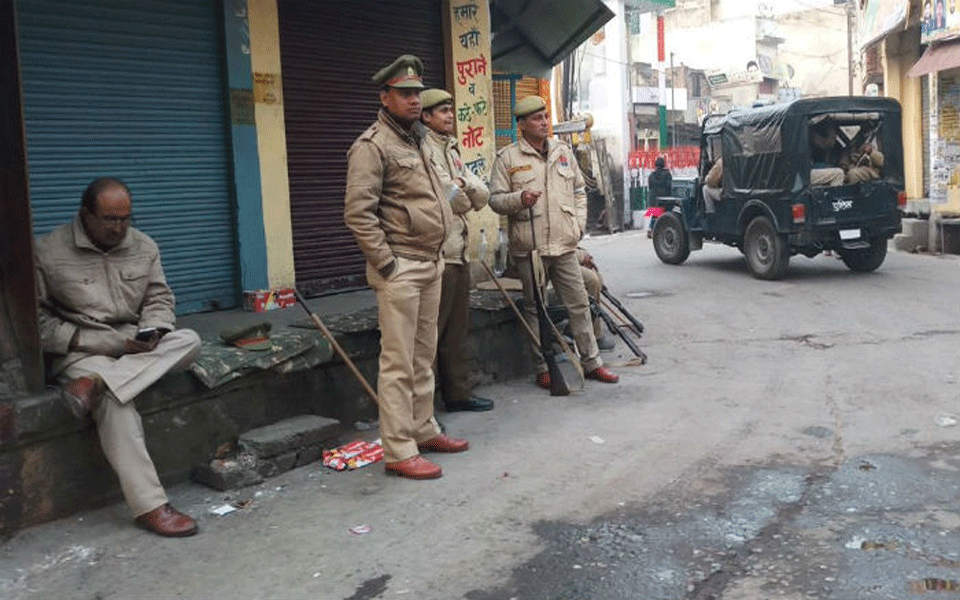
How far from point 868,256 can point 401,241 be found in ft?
31.7

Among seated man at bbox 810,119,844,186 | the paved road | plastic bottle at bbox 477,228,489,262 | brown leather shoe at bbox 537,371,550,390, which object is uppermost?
seated man at bbox 810,119,844,186

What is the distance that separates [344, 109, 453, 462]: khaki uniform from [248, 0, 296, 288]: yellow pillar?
2382 millimetres

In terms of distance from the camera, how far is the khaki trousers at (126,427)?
4.14 metres

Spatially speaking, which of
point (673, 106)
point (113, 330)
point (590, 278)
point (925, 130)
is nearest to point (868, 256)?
point (925, 130)

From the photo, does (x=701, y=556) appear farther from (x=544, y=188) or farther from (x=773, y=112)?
(x=773, y=112)

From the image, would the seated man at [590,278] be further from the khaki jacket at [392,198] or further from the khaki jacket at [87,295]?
the khaki jacket at [87,295]

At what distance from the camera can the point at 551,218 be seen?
22.0ft

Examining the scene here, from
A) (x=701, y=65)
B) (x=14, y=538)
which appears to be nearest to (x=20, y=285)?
(x=14, y=538)

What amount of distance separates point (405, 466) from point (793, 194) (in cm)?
858

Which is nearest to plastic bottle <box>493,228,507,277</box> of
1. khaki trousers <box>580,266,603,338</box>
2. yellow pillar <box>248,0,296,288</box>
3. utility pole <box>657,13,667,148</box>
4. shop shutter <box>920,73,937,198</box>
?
khaki trousers <box>580,266,603,338</box>

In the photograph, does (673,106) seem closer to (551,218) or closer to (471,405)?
(551,218)

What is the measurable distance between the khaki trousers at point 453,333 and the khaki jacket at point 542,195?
3.17ft

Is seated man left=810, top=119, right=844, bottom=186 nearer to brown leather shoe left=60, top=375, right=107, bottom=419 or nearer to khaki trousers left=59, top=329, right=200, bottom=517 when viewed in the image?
khaki trousers left=59, top=329, right=200, bottom=517

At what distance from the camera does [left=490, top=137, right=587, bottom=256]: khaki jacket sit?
6699mm
